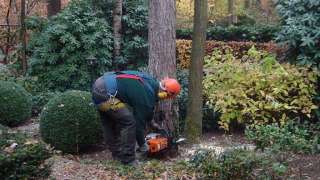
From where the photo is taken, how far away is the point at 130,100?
25.1 ft

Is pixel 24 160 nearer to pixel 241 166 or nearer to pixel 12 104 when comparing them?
pixel 241 166

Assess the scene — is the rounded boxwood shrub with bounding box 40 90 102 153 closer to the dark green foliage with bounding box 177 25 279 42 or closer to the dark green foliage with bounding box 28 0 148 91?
the dark green foliage with bounding box 28 0 148 91

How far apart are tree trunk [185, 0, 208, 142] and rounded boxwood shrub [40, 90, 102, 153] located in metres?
1.65

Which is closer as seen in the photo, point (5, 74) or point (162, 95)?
point (162, 95)

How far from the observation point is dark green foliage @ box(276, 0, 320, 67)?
9867 millimetres

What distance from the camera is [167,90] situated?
7.76m

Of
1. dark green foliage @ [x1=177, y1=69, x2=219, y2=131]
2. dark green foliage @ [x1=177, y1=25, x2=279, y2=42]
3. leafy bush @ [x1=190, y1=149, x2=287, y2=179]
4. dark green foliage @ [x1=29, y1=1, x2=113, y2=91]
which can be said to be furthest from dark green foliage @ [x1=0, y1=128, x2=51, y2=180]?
dark green foliage @ [x1=177, y1=25, x2=279, y2=42]

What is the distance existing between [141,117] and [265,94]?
3239 mm

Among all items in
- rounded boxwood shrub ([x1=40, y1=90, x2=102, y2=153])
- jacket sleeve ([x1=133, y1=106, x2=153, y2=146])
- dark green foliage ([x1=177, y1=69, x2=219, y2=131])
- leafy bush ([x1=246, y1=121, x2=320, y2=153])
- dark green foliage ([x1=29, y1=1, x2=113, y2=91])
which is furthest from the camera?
dark green foliage ([x1=29, y1=1, x2=113, y2=91])

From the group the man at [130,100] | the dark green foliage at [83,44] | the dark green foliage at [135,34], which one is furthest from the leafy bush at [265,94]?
the dark green foliage at [83,44]

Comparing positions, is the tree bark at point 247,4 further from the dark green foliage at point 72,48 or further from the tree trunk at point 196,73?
the tree trunk at point 196,73

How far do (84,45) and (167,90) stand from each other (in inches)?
215

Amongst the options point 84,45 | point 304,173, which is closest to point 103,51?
point 84,45

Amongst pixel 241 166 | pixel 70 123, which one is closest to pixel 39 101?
pixel 70 123
